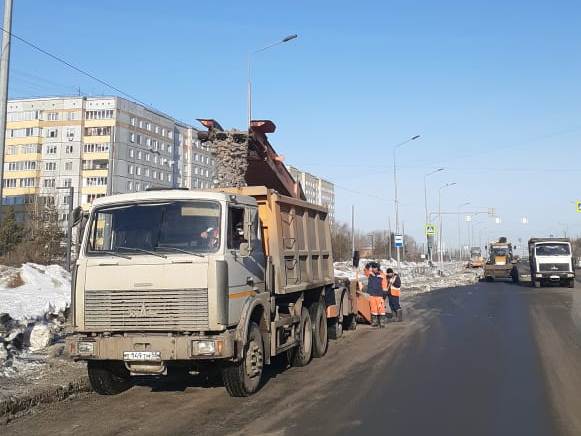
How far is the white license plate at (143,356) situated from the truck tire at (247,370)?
95 cm

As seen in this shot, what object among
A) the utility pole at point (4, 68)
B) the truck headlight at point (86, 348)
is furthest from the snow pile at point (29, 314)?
the utility pole at point (4, 68)

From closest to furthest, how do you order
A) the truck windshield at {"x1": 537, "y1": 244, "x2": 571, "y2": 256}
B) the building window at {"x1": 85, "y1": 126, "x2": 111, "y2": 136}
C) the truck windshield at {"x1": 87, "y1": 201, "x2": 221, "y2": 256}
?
1. the truck windshield at {"x1": 87, "y1": 201, "x2": 221, "y2": 256}
2. the truck windshield at {"x1": 537, "y1": 244, "x2": 571, "y2": 256}
3. the building window at {"x1": 85, "y1": 126, "x2": 111, "y2": 136}

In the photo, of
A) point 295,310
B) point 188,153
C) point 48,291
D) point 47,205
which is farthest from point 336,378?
point 188,153

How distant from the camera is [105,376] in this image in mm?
8062

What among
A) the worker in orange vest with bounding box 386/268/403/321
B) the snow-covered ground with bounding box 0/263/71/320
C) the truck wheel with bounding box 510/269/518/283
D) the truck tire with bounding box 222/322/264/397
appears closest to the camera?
the truck tire with bounding box 222/322/264/397

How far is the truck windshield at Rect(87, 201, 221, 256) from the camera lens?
24.6 feet

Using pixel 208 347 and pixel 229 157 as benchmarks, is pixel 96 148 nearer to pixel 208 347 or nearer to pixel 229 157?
pixel 229 157

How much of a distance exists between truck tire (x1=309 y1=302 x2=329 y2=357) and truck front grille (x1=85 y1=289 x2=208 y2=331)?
14.4ft

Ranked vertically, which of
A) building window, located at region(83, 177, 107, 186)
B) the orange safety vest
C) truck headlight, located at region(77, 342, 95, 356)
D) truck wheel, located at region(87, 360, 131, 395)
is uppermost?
building window, located at region(83, 177, 107, 186)

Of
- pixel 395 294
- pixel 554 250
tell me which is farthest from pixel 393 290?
pixel 554 250

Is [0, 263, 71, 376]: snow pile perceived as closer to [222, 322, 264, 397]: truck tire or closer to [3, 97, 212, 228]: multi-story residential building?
[222, 322, 264, 397]: truck tire

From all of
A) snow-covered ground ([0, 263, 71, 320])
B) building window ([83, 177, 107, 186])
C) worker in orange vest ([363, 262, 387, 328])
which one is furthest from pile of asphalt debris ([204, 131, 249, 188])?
building window ([83, 177, 107, 186])

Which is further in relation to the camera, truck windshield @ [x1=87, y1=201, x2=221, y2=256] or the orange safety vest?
the orange safety vest

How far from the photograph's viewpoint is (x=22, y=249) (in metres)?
31.0
